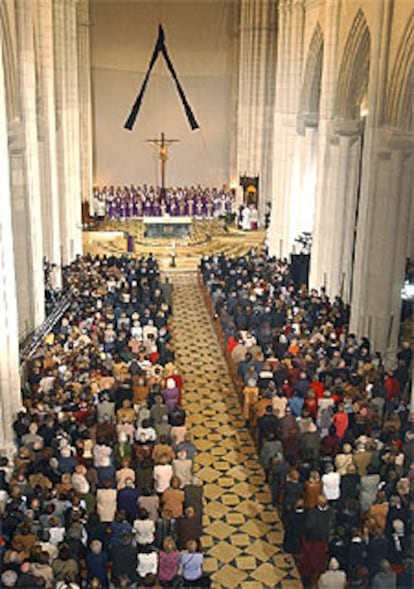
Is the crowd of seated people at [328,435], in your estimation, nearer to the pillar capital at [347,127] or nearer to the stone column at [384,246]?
the stone column at [384,246]

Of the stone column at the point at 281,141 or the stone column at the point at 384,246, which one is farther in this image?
the stone column at the point at 281,141

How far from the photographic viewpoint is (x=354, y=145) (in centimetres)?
2217

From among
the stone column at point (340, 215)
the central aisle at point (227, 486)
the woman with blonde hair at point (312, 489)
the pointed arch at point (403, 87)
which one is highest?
the pointed arch at point (403, 87)

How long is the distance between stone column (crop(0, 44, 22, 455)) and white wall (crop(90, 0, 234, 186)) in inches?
1084

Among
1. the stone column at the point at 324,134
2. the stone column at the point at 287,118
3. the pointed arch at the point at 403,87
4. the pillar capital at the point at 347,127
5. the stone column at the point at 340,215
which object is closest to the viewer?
the pointed arch at the point at 403,87

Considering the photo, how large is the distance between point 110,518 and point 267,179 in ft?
90.2

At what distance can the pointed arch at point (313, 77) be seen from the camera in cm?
2503

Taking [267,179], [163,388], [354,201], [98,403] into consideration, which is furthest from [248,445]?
[267,179]

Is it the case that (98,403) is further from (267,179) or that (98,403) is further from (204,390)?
(267,179)

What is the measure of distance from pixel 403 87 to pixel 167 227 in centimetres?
1766

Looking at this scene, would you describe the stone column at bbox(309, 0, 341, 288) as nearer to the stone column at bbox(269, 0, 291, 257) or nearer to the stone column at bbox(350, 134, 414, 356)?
the stone column at bbox(350, 134, 414, 356)

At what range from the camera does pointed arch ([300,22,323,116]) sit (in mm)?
25031

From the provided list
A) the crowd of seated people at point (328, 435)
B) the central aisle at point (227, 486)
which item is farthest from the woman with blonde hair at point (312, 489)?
the central aisle at point (227, 486)

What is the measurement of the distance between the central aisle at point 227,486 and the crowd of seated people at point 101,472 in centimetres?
85
